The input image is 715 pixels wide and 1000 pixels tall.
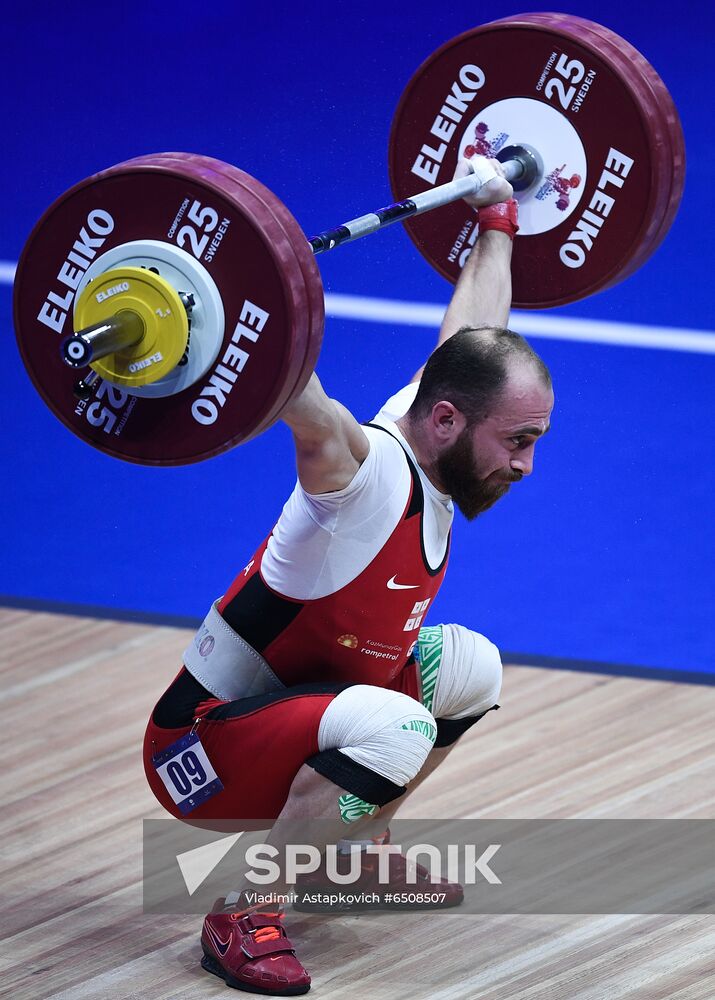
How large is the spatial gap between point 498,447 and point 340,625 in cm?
38

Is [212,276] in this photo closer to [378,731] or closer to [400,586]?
[400,586]

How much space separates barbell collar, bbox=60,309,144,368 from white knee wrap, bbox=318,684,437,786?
2.20 ft

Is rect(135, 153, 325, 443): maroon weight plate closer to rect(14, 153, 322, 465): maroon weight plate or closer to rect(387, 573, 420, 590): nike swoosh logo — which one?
rect(14, 153, 322, 465): maroon weight plate

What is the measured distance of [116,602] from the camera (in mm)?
4766

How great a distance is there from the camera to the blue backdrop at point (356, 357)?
4.20 m

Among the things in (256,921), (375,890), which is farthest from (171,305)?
(375,890)

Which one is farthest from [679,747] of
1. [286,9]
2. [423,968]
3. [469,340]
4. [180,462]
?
[286,9]

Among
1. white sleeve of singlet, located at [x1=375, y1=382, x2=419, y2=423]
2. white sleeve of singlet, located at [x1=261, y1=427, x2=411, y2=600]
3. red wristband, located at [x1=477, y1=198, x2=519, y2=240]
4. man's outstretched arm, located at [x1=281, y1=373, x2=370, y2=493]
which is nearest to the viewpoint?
man's outstretched arm, located at [x1=281, y1=373, x2=370, y2=493]

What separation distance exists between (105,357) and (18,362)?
2327 mm

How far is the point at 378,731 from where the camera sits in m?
2.66

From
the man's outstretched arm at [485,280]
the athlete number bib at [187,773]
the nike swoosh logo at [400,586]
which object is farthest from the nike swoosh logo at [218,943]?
the man's outstretched arm at [485,280]

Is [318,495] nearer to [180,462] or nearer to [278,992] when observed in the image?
[180,462]

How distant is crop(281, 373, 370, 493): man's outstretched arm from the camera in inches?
98.6

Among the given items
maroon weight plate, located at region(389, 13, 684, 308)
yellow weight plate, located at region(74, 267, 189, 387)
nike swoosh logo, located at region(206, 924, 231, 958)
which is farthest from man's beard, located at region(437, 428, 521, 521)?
nike swoosh logo, located at region(206, 924, 231, 958)
